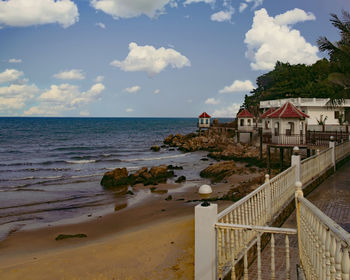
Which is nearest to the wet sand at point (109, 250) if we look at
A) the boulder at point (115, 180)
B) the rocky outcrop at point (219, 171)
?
the boulder at point (115, 180)

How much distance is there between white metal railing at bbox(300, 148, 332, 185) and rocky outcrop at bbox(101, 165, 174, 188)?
39.7 feet

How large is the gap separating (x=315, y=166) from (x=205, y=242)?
9511 millimetres

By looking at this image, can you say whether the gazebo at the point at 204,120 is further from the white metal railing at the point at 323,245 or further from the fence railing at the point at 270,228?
the white metal railing at the point at 323,245

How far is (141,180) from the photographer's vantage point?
2325 centimetres

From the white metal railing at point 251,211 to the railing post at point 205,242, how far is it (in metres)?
0.18

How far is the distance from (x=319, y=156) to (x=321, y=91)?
37.3 metres

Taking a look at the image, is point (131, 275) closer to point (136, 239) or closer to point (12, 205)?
point (136, 239)

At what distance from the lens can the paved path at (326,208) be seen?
5867mm

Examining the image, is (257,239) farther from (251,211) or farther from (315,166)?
(315,166)

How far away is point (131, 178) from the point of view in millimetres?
23438

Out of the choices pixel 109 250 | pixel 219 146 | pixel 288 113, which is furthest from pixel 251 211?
pixel 219 146

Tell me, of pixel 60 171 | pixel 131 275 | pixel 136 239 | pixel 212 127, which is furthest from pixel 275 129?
pixel 212 127

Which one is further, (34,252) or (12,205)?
(12,205)

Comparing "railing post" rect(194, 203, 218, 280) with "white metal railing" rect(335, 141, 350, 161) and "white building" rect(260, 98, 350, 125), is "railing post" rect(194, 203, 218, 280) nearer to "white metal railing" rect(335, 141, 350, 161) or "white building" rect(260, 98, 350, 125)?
"white metal railing" rect(335, 141, 350, 161)
